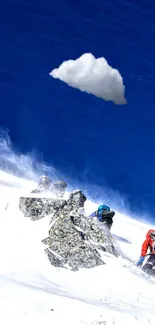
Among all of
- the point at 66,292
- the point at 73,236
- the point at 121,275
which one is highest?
the point at 73,236

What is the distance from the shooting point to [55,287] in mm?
14766

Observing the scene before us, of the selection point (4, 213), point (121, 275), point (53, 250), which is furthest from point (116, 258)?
point (4, 213)

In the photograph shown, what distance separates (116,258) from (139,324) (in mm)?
8339

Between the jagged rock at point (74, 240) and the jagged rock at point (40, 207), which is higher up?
the jagged rock at point (40, 207)

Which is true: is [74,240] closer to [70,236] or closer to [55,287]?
[70,236]

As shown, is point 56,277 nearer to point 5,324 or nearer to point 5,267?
point 5,267

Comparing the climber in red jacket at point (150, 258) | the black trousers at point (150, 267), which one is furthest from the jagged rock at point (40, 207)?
the black trousers at point (150, 267)

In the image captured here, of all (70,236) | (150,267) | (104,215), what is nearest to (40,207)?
(70,236)

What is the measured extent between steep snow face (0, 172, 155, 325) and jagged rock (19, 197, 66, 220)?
0.47m

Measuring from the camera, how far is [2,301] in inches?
424

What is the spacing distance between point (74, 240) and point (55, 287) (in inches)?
183

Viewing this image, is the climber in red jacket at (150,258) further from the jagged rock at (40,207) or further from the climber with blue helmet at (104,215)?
the jagged rock at (40,207)

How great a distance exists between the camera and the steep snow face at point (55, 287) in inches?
421

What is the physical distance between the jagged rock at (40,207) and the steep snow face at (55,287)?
1.55 feet
